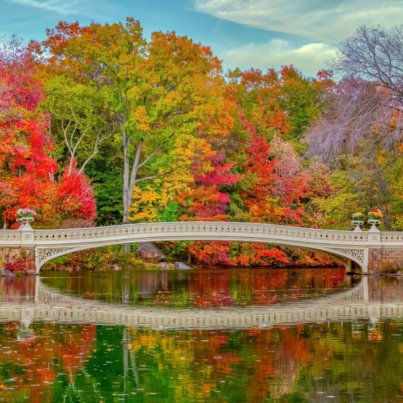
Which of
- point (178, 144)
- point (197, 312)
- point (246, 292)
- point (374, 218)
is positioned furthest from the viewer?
point (178, 144)

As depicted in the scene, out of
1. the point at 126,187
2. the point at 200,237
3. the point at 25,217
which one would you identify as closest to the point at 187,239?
the point at 200,237

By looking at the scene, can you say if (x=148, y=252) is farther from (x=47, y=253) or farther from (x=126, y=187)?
(x=47, y=253)

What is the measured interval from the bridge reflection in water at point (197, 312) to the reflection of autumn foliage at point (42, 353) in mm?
1198

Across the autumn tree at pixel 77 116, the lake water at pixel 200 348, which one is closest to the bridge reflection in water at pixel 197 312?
the lake water at pixel 200 348

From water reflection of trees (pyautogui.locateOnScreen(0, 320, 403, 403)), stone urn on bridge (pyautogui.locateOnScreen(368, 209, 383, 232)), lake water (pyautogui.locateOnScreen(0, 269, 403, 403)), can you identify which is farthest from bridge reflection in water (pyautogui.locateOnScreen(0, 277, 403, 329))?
stone urn on bridge (pyautogui.locateOnScreen(368, 209, 383, 232))

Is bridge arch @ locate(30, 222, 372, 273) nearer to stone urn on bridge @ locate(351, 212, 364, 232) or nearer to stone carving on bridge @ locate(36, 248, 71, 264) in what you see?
stone carving on bridge @ locate(36, 248, 71, 264)

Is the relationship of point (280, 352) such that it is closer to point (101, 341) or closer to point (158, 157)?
point (101, 341)

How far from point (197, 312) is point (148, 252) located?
2121cm

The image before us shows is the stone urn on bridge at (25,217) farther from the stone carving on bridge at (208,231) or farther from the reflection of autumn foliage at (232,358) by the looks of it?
the reflection of autumn foliage at (232,358)

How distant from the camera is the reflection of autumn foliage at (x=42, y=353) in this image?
7.34 meters

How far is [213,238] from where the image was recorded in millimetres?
26016

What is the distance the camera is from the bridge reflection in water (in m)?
Result: 12.4

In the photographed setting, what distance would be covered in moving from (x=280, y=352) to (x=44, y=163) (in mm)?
22540

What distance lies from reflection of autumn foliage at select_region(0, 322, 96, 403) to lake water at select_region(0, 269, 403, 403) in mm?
15
